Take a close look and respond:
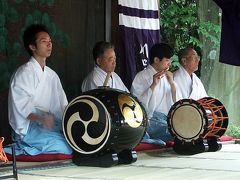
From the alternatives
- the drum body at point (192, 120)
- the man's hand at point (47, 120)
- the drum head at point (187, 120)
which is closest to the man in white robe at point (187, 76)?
the drum body at point (192, 120)

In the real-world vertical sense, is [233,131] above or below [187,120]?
below

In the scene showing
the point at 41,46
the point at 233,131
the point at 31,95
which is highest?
the point at 41,46

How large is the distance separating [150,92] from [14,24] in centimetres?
152

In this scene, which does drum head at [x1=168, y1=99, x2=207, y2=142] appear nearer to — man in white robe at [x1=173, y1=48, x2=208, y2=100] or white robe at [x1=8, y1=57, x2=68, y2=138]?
man in white robe at [x1=173, y1=48, x2=208, y2=100]

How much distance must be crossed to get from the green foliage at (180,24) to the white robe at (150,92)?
2.30m

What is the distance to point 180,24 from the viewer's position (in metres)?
8.59

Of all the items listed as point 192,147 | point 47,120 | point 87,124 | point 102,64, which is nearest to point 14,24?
point 102,64

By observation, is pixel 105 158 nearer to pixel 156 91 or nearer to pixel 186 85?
pixel 156 91

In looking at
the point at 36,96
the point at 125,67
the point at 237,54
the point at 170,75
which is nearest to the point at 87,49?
the point at 125,67

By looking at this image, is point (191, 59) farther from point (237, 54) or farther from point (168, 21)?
Answer: point (168, 21)

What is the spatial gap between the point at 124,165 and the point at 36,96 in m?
1.02

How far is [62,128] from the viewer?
4711mm

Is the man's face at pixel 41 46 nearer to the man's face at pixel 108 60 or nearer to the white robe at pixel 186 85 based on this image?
the man's face at pixel 108 60

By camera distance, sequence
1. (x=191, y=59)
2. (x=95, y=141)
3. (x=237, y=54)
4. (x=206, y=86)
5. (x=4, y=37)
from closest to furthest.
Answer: (x=95, y=141), (x=237, y=54), (x=4, y=37), (x=191, y=59), (x=206, y=86)
